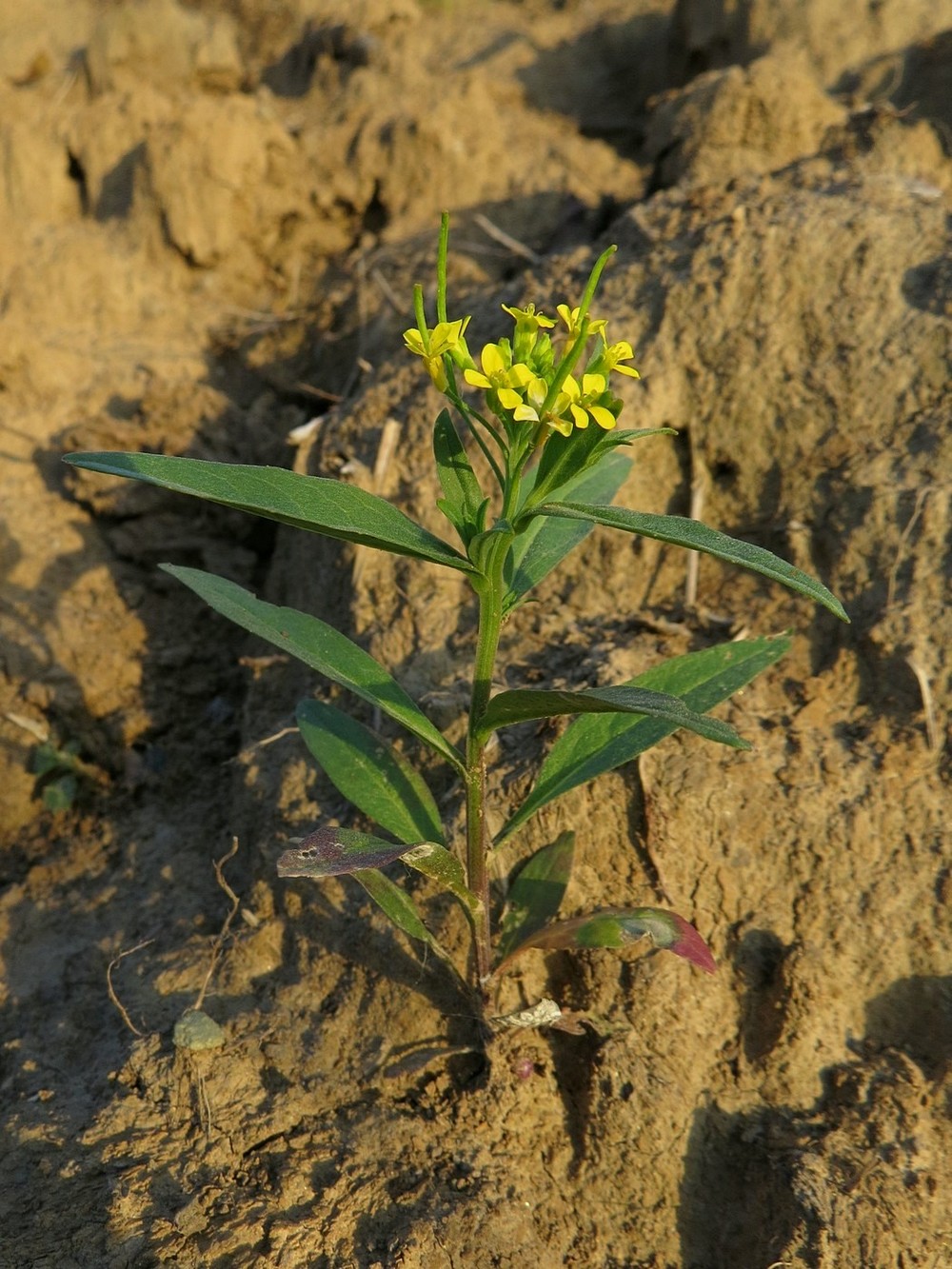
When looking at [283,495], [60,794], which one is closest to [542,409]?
[283,495]

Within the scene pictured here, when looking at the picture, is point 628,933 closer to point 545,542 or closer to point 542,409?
point 545,542

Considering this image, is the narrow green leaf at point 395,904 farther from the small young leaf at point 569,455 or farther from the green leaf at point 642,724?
the small young leaf at point 569,455

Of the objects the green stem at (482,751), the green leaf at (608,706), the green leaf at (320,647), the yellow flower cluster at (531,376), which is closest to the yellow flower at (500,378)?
the yellow flower cluster at (531,376)

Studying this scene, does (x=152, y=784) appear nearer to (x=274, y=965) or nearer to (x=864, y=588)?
(x=274, y=965)

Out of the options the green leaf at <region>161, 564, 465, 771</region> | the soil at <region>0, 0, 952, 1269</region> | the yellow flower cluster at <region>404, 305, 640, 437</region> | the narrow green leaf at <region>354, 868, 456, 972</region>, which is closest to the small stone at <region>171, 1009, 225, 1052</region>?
the soil at <region>0, 0, 952, 1269</region>

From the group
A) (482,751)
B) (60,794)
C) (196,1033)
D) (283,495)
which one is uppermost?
(283,495)

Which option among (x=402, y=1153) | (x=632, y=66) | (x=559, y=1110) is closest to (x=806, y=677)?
(x=559, y=1110)
